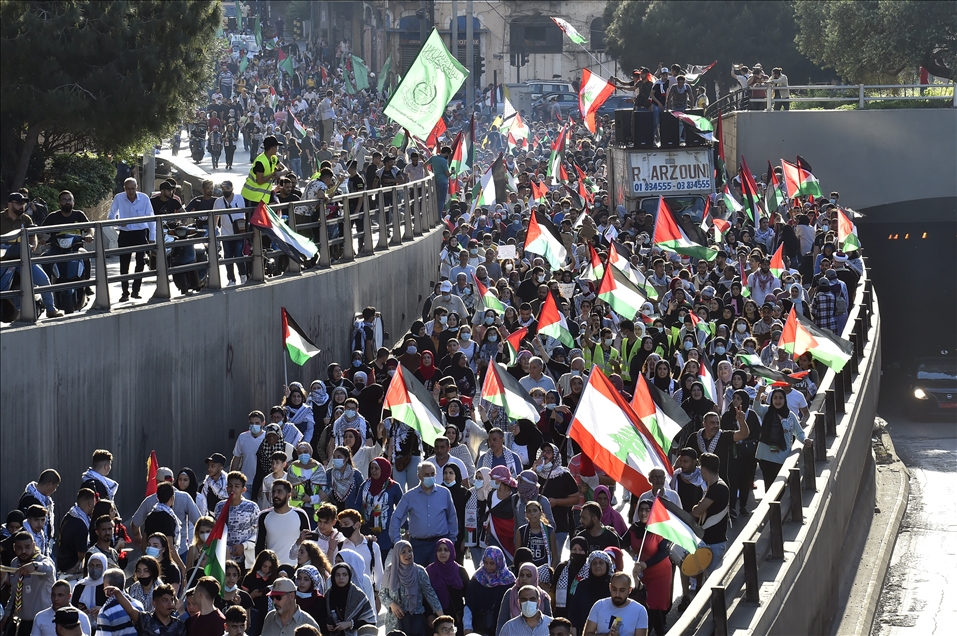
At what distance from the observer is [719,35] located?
214ft

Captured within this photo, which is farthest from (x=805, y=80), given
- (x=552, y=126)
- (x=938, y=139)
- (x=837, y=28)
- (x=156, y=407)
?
(x=156, y=407)

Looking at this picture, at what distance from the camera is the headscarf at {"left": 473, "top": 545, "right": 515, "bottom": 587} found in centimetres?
1027

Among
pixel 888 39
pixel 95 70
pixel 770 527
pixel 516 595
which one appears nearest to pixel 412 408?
pixel 770 527

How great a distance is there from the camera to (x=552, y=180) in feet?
118

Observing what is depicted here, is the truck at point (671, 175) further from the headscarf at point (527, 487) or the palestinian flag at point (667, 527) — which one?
the palestinian flag at point (667, 527)

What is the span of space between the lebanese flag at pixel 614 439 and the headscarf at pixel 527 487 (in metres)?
0.65

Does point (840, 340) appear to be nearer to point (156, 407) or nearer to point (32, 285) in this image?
point (156, 407)

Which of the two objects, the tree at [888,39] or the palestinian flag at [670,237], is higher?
the tree at [888,39]

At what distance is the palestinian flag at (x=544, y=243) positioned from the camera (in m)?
22.3

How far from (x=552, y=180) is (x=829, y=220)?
9918 millimetres

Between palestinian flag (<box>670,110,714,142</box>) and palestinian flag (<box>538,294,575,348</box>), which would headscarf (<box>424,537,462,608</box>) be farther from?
palestinian flag (<box>670,110,714,142</box>)

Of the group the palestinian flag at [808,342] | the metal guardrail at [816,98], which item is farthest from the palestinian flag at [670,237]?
the metal guardrail at [816,98]

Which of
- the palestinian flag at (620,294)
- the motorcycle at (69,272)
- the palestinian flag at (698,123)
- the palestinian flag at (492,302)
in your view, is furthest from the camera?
the palestinian flag at (698,123)

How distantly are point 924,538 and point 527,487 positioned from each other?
40.8 feet
